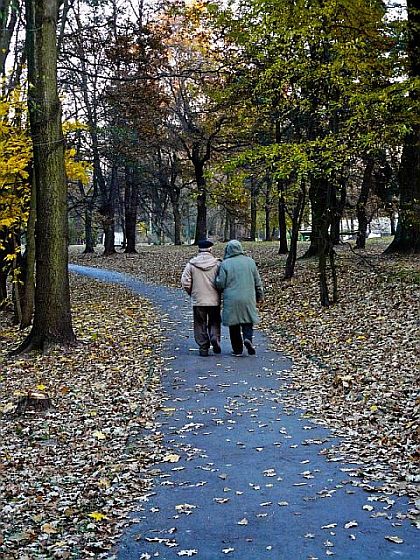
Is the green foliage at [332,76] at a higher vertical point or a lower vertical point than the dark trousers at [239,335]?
higher

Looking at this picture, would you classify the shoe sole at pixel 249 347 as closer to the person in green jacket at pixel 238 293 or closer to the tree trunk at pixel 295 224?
the person in green jacket at pixel 238 293

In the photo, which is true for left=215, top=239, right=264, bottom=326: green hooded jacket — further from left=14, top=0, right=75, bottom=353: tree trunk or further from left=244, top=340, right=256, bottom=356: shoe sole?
left=14, top=0, right=75, bottom=353: tree trunk

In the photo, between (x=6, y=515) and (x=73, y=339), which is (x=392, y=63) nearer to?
(x=73, y=339)

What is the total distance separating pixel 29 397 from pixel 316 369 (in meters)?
4.37

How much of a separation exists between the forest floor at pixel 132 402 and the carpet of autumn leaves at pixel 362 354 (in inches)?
1.0

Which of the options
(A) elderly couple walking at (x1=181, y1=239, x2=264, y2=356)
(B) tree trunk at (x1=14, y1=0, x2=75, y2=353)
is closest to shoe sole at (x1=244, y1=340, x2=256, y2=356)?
(A) elderly couple walking at (x1=181, y1=239, x2=264, y2=356)

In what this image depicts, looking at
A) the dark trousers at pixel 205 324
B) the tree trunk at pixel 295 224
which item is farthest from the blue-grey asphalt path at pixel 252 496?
the tree trunk at pixel 295 224

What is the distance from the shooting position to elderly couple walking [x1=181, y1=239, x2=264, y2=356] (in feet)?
40.3

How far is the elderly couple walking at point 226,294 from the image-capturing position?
12273 millimetres

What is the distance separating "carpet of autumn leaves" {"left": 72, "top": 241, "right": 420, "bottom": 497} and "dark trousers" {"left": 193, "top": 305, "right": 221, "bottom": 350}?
1398mm

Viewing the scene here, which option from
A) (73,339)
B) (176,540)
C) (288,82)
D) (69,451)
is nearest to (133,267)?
(288,82)

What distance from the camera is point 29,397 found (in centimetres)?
964

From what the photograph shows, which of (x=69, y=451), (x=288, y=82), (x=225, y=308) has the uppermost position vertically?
(x=288, y=82)

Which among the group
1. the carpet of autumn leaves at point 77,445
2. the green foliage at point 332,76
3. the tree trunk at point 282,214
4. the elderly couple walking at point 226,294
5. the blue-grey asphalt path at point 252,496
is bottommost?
the carpet of autumn leaves at point 77,445
